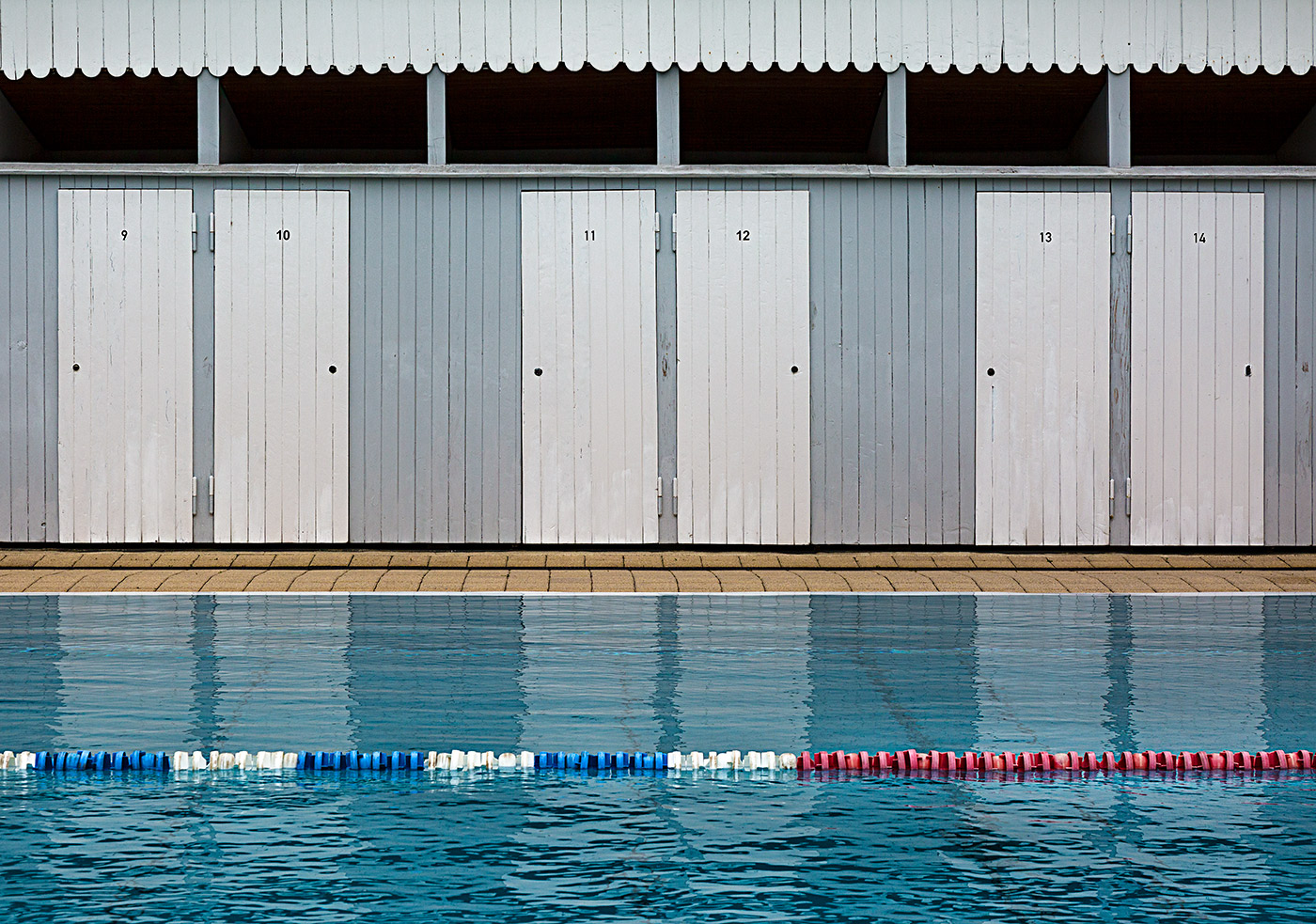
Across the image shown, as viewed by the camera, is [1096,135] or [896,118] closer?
[896,118]

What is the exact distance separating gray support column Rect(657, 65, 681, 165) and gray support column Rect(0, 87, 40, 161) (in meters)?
4.93

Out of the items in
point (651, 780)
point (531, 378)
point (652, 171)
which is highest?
point (652, 171)

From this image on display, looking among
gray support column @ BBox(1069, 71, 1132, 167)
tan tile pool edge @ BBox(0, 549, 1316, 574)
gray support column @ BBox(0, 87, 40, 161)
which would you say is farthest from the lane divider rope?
gray support column @ BBox(0, 87, 40, 161)

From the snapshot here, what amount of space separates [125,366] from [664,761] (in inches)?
296

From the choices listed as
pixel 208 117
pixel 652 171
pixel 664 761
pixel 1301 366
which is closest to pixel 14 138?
pixel 208 117

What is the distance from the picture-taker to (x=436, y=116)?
11508 mm

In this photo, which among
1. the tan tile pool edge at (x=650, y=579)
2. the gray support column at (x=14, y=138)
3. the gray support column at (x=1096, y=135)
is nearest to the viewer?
the tan tile pool edge at (x=650, y=579)

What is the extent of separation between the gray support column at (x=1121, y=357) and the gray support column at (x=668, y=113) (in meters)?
3.20

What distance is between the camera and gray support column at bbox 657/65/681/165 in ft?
37.6

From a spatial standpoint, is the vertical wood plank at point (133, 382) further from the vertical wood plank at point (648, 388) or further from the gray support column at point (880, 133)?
the gray support column at point (880, 133)

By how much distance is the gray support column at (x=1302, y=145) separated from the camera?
12141mm

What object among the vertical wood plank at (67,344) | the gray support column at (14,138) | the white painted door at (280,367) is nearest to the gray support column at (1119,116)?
the white painted door at (280,367)

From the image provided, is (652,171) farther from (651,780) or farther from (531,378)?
(651,780)

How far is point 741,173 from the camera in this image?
37.4ft
